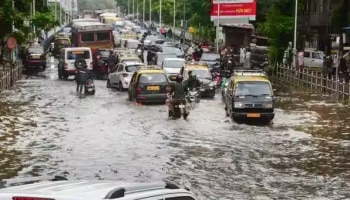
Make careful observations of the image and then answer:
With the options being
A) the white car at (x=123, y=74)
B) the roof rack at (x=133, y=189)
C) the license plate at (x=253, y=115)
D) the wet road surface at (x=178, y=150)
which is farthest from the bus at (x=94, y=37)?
the roof rack at (x=133, y=189)

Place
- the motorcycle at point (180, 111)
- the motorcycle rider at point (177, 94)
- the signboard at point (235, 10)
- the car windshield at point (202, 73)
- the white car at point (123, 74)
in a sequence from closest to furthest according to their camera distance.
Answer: the motorcycle rider at point (177, 94), the motorcycle at point (180, 111), the car windshield at point (202, 73), the white car at point (123, 74), the signboard at point (235, 10)

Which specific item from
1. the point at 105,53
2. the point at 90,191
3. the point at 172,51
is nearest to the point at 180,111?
the point at 90,191

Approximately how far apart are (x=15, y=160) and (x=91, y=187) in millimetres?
12809

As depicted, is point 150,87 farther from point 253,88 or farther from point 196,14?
point 196,14

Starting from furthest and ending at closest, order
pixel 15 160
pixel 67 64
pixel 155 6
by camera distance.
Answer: pixel 155 6
pixel 67 64
pixel 15 160

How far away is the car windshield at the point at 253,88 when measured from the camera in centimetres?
2570

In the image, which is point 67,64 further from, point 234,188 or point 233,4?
point 234,188

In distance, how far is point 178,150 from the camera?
1914 cm

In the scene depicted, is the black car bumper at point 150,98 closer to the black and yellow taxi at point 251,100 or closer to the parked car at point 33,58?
the black and yellow taxi at point 251,100

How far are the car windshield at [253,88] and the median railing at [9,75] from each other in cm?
1470

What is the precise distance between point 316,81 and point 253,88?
510 inches

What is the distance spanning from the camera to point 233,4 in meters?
60.5

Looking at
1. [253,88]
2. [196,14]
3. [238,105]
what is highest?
[196,14]

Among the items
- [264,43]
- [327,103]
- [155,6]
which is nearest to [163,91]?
[327,103]
